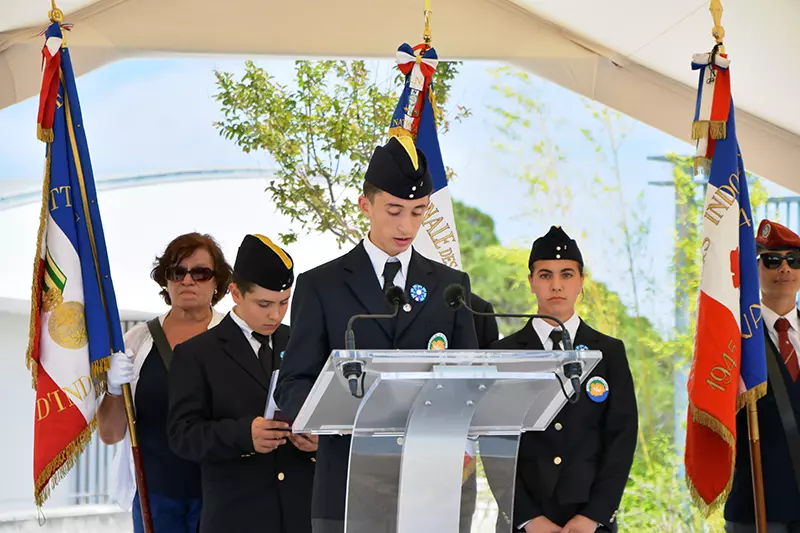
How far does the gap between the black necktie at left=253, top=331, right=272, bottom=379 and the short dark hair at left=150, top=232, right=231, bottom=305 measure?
1.86ft

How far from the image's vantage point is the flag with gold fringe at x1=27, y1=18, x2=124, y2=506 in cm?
355

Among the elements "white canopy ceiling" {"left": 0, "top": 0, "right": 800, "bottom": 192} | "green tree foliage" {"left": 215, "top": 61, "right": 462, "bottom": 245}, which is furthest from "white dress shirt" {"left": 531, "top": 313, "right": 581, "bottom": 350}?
"green tree foliage" {"left": 215, "top": 61, "right": 462, "bottom": 245}

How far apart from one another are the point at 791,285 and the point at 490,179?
20.8ft

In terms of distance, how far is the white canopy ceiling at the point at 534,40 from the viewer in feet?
14.9

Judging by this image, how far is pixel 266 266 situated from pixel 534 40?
2.48 meters

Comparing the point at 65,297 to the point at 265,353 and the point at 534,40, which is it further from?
the point at 534,40

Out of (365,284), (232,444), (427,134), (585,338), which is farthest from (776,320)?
(232,444)

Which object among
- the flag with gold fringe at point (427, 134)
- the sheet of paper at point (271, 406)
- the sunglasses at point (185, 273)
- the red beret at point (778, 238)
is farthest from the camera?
the flag with gold fringe at point (427, 134)

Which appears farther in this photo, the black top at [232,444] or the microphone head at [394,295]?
the black top at [232,444]

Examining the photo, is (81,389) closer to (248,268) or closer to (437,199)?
(248,268)

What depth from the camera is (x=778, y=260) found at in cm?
377

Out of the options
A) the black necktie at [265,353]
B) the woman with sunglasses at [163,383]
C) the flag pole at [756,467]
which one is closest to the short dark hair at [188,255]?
the woman with sunglasses at [163,383]

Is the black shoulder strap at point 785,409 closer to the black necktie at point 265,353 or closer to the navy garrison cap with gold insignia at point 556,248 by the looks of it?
the navy garrison cap with gold insignia at point 556,248

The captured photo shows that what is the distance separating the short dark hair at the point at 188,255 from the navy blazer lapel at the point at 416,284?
1388 millimetres
